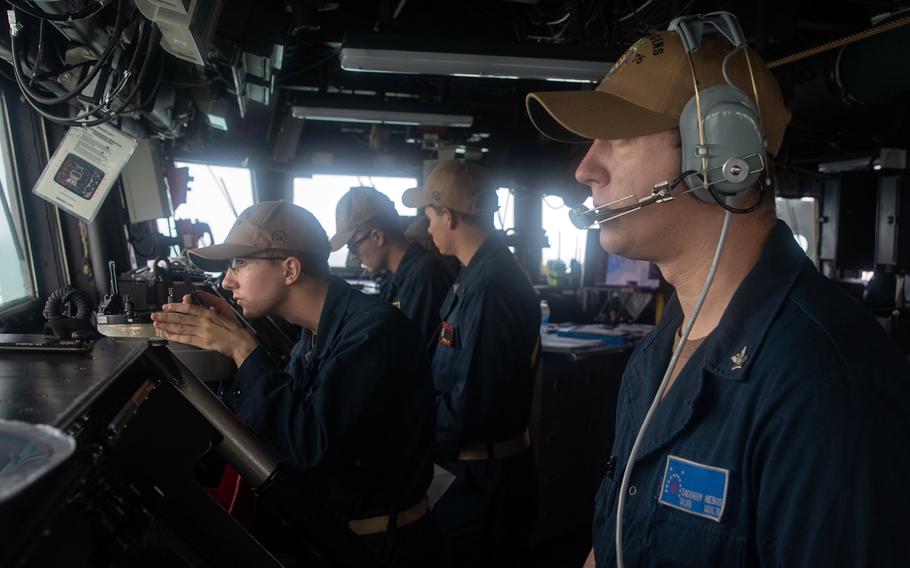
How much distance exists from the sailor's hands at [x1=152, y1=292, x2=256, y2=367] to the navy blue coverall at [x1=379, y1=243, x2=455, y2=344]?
→ 5.30 feet

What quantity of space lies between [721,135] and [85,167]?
196 cm

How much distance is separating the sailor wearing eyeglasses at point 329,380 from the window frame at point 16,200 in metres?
0.76

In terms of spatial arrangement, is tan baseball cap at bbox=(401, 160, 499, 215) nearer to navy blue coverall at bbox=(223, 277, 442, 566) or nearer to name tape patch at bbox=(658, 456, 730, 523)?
navy blue coverall at bbox=(223, 277, 442, 566)

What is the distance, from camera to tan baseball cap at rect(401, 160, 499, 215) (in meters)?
2.89

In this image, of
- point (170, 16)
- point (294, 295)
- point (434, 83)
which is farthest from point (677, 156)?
point (434, 83)

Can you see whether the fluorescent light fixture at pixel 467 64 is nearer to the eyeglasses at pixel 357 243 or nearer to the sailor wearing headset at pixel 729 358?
the eyeglasses at pixel 357 243

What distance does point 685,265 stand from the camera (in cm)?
108

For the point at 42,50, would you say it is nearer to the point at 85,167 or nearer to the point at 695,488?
the point at 85,167

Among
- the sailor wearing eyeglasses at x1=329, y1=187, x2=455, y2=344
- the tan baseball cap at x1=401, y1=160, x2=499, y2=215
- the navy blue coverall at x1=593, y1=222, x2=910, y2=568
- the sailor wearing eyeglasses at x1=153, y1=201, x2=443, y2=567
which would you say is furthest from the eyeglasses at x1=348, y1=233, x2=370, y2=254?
the navy blue coverall at x1=593, y1=222, x2=910, y2=568

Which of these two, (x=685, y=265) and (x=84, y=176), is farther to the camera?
(x=84, y=176)

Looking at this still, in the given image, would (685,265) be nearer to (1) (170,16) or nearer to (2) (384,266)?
(1) (170,16)

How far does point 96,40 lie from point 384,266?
222 centimetres

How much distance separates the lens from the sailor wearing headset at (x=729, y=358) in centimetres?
75

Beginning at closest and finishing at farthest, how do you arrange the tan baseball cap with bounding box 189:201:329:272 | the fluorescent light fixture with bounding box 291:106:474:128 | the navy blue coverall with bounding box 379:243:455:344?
1. the tan baseball cap with bounding box 189:201:329:272
2. the navy blue coverall with bounding box 379:243:455:344
3. the fluorescent light fixture with bounding box 291:106:474:128
